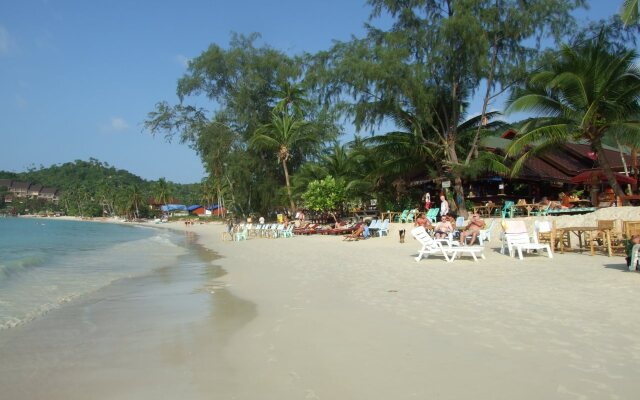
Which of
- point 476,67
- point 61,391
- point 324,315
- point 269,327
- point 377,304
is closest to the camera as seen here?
point 61,391

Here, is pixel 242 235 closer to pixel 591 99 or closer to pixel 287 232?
pixel 287 232

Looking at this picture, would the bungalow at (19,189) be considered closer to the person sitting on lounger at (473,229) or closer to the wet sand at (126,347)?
the person sitting on lounger at (473,229)

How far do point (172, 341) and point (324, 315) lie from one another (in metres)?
1.89

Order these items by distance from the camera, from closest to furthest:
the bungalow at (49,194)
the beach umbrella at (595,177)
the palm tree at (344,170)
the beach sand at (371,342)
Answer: the beach sand at (371,342) → the beach umbrella at (595,177) → the palm tree at (344,170) → the bungalow at (49,194)

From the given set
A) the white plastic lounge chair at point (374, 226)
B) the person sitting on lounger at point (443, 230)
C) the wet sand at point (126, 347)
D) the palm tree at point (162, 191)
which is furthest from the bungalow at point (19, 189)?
the wet sand at point (126, 347)

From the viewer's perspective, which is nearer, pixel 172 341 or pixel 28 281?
pixel 172 341

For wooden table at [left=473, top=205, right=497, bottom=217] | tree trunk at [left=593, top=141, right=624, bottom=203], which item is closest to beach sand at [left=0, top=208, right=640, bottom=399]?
tree trunk at [left=593, top=141, right=624, bottom=203]

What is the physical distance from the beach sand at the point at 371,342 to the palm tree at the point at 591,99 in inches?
320

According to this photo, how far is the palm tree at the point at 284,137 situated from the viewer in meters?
30.7

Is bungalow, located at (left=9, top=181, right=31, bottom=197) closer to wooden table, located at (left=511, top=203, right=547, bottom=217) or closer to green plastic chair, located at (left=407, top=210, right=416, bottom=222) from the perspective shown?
green plastic chair, located at (left=407, top=210, right=416, bottom=222)

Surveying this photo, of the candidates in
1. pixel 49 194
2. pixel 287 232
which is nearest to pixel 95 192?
pixel 49 194

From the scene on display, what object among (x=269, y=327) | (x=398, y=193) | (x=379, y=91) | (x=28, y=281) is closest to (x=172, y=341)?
(x=269, y=327)

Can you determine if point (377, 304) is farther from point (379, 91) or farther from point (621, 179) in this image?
point (621, 179)

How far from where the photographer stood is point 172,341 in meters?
5.39
